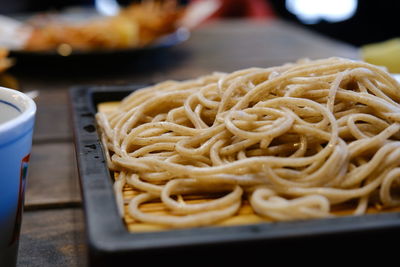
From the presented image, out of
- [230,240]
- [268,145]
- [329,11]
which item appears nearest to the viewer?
[230,240]

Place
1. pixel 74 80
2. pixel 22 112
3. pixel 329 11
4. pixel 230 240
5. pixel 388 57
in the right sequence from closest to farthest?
pixel 230 240 < pixel 22 112 < pixel 388 57 < pixel 74 80 < pixel 329 11

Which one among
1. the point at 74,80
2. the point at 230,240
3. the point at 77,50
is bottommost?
the point at 74,80

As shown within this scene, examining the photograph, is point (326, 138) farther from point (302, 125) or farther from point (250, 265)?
point (250, 265)

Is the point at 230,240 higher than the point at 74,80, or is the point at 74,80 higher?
the point at 230,240

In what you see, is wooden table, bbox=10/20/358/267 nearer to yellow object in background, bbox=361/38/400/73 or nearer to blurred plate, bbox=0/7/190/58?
blurred plate, bbox=0/7/190/58

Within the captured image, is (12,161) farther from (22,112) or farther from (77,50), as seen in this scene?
(77,50)

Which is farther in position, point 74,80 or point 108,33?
point 108,33

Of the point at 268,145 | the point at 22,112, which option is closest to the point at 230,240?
the point at 268,145

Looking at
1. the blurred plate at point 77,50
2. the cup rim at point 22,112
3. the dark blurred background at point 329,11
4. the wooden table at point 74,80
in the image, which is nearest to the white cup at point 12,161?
the cup rim at point 22,112

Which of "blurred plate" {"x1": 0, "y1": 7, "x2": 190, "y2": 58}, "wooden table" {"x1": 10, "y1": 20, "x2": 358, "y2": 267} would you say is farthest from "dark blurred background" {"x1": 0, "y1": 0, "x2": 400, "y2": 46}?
"blurred plate" {"x1": 0, "y1": 7, "x2": 190, "y2": 58}
